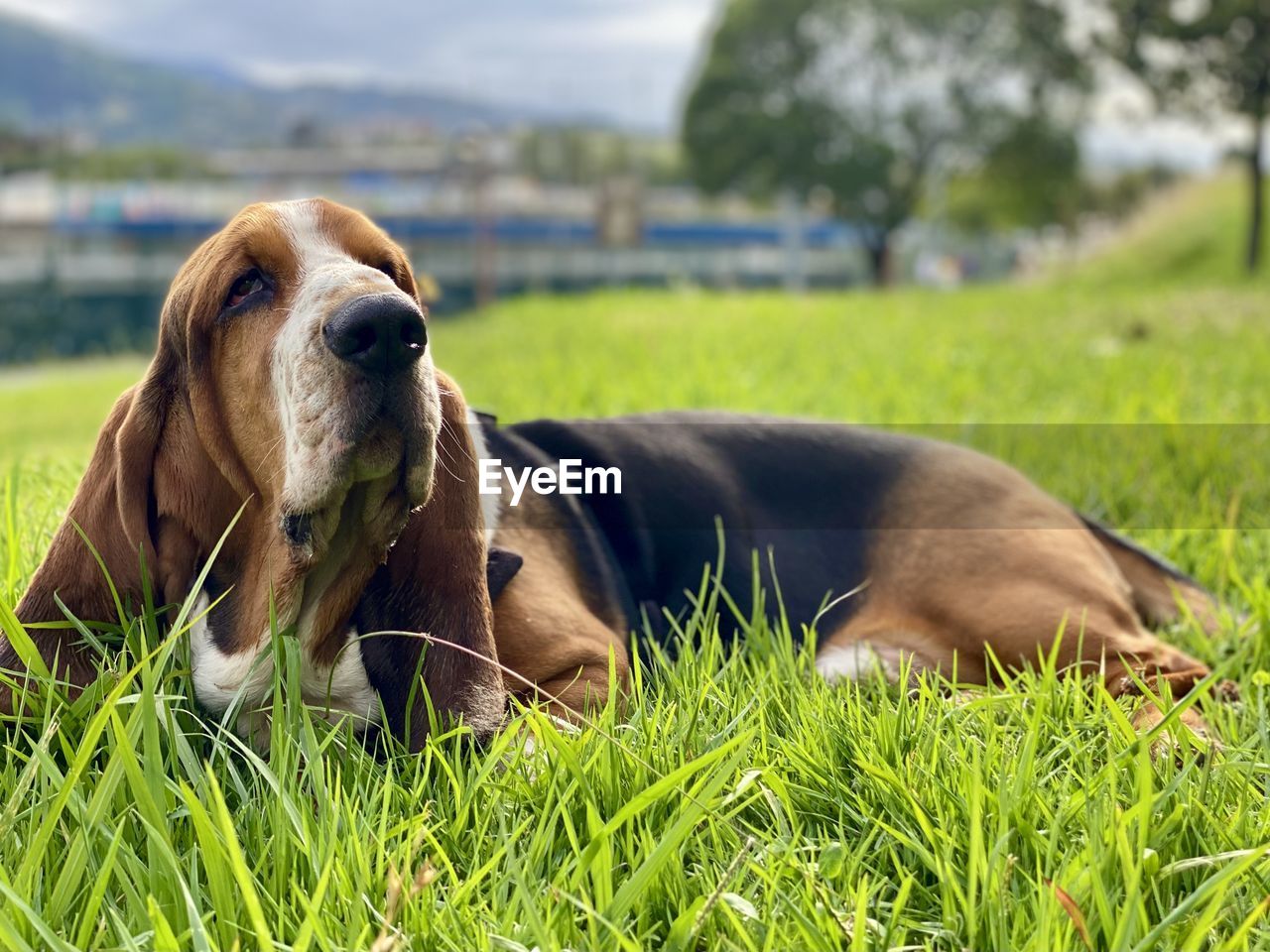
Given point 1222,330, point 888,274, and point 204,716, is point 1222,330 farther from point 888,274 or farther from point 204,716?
point 888,274

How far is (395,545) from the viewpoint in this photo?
225 cm

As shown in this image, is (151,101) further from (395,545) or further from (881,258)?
(395,545)

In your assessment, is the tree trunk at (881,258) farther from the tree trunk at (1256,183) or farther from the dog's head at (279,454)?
the dog's head at (279,454)

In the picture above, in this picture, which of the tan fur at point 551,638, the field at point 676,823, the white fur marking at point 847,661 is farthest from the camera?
the white fur marking at point 847,661

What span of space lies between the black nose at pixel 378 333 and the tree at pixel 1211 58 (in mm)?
22978

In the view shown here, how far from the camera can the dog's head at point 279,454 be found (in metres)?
1.99

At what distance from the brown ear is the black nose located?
1.75 ft

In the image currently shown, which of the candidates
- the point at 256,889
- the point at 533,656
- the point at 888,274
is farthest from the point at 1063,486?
the point at 888,274

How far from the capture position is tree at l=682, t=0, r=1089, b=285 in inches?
1681

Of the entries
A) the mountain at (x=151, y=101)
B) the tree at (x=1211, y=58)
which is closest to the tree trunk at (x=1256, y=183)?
the tree at (x=1211, y=58)

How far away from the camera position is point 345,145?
72.8 m

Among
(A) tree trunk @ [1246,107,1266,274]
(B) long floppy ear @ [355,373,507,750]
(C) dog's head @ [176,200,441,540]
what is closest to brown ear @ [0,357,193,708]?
(C) dog's head @ [176,200,441,540]

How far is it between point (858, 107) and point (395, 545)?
45.2m

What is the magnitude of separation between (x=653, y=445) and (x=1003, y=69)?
46.6m
